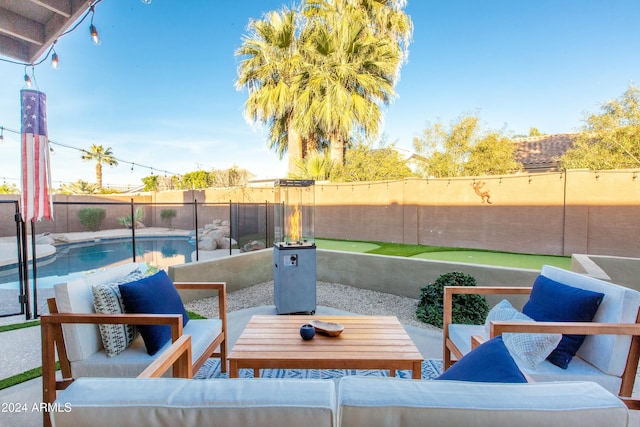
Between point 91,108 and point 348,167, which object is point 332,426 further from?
point 91,108

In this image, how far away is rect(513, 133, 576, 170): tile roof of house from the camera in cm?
1055

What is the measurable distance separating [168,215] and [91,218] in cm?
308

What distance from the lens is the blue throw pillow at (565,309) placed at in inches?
69.7

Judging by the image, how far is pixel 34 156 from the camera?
3.25 m

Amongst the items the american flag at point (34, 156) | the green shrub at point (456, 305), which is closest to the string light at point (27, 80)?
the american flag at point (34, 156)

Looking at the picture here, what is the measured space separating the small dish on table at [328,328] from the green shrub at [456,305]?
70.5 inches

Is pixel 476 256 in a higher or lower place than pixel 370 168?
lower

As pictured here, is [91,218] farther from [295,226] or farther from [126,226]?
[295,226]

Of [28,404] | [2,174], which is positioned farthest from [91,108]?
[28,404]

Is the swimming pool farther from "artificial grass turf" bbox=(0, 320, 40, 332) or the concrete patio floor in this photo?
the concrete patio floor

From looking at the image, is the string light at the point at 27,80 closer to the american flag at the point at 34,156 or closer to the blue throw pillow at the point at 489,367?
the american flag at the point at 34,156

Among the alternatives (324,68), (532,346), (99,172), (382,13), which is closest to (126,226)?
(99,172)

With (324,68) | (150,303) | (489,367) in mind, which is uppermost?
(324,68)

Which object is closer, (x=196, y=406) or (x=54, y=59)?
(x=196, y=406)
